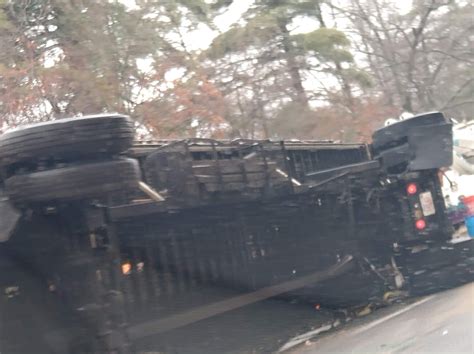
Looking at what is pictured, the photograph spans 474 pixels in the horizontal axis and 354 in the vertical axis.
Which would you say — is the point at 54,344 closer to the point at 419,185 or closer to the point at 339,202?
the point at 339,202

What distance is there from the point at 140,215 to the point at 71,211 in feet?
3.57

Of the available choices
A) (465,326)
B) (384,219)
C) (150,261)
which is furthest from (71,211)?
(384,219)

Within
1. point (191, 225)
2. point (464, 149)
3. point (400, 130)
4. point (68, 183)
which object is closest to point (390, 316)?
point (400, 130)

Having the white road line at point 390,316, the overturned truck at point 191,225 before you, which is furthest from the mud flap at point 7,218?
the white road line at point 390,316

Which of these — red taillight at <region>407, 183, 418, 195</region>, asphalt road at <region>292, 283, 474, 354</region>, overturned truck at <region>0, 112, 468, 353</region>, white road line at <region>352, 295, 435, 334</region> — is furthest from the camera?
red taillight at <region>407, 183, 418, 195</region>

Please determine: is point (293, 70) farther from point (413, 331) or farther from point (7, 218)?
point (7, 218)

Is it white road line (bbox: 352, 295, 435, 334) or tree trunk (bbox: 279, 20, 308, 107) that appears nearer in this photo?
white road line (bbox: 352, 295, 435, 334)

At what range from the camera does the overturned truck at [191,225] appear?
18.1 ft

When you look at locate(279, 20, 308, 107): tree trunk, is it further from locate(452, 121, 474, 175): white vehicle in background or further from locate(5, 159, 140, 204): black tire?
locate(5, 159, 140, 204): black tire

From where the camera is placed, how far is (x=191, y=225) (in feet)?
25.8

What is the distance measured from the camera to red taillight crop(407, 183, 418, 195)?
35.0 ft

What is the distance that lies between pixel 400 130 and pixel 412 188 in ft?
2.78

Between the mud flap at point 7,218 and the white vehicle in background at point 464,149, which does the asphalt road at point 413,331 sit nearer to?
the mud flap at point 7,218

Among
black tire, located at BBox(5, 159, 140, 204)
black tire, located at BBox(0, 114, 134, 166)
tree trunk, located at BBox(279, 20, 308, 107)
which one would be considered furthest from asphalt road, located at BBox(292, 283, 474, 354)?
tree trunk, located at BBox(279, 20, 308, 107)
